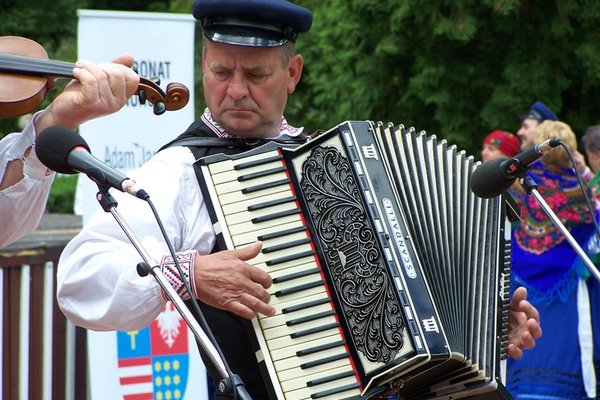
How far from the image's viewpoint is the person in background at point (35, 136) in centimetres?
263

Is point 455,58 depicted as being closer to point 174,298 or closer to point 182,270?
point 182,270

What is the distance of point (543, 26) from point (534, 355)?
3.79 metres

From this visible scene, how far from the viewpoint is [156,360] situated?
5363 millimetres

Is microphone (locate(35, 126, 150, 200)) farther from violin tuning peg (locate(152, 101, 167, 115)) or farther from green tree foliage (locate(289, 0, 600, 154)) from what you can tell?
green tree foliage (locate(289, 0, 600, 154))

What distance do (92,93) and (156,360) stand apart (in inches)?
117

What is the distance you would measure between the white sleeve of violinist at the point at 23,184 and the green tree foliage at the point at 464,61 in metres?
6.22

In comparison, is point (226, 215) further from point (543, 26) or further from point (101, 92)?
point (543, 26)

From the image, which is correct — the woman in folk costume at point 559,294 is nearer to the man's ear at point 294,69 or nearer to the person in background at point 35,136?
the man's ear at point 294,69

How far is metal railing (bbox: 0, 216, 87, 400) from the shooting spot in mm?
4996

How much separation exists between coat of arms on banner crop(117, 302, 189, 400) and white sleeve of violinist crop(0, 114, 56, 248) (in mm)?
2558

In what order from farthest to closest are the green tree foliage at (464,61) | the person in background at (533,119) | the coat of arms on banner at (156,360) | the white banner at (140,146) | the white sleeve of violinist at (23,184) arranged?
the green tree foliage at (464,61)
the person in background at (533,119)
the coat of arms on banner at (156,360)
the white banner at (140,146)
the white sleeve of violinist at (23,184)

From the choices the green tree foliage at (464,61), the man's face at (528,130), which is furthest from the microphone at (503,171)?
the green tree foliage at (464,61)

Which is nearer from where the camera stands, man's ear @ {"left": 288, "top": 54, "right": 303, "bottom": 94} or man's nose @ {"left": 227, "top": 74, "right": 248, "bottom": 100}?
man's nose @ {"left": 227, "top": 74, "right": 248, "bottom": 100}

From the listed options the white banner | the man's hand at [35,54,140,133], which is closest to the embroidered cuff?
the man's hand at [35,54,140,133]
